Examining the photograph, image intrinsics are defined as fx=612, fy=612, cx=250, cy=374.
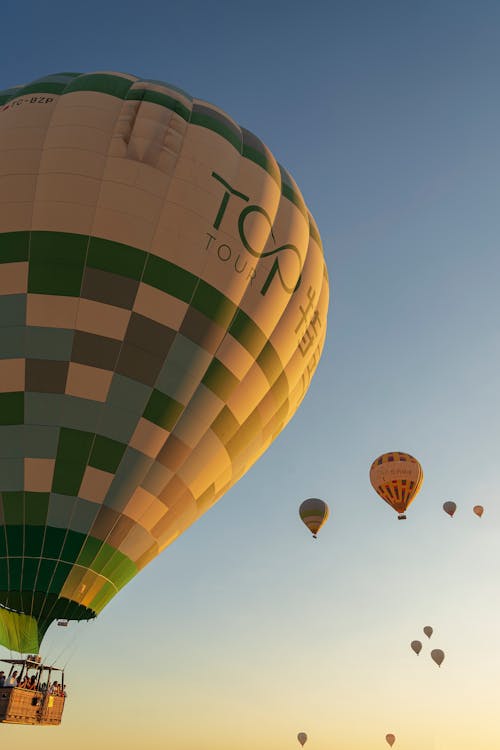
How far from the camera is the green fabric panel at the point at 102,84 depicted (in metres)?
12.5

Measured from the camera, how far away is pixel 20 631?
9.72 metres

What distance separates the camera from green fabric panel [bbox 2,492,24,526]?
9.73 m

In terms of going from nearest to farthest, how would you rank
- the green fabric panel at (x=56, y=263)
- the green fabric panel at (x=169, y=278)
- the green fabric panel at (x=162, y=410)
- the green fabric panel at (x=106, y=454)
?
the green fabric panel at (x=106, y=454) → the green fabric panel at (x=56, y=263) → the green fabric panel at (x=162, y=410) → the green fabric panel at (x=169, y=278)

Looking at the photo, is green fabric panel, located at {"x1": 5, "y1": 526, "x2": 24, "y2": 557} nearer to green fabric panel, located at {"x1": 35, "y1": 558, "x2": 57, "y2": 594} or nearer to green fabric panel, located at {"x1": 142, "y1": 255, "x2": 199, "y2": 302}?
green fabric panel, located at {"x1": 35, "y1": 558, "x2": 57, "y2": 594}

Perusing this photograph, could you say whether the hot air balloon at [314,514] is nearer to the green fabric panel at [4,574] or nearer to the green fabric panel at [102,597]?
the green fabric panel at [102,597]

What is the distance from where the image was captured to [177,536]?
1196 cm

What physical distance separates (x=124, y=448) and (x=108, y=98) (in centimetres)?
710

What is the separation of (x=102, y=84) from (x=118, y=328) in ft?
18.2

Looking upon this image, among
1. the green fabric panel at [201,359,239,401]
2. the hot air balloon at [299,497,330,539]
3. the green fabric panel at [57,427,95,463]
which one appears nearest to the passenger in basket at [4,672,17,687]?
the green fabric panel at [57,427,95,463]

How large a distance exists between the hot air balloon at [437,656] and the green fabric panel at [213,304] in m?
19.4

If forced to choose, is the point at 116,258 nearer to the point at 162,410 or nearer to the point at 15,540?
the point at 162,410

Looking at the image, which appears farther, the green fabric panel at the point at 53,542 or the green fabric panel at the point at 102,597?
the green fabric panel at the point at 102,597

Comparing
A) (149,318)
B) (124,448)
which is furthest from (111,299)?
(124,448)

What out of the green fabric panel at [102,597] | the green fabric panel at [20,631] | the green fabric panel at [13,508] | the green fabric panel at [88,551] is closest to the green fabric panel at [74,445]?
the green fabric panel at [13,508]
